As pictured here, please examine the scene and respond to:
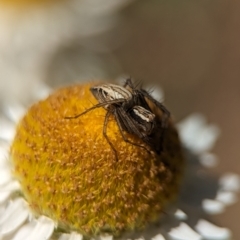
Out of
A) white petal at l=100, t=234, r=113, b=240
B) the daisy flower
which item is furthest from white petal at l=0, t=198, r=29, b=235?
white petal at l=100, t=234, r=113, b=240

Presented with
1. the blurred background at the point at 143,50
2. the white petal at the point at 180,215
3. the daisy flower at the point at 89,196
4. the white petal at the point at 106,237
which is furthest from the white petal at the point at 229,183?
the blurred background at the point at 143,50

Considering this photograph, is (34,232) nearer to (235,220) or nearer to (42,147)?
(42,147)

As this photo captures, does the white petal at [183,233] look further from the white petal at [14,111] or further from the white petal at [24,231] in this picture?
the white petal at [14,111]

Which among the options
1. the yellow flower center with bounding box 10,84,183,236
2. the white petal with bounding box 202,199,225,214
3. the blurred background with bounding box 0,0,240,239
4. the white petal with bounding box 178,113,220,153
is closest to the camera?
the yellow flower center with bounding box 10,84,183,236

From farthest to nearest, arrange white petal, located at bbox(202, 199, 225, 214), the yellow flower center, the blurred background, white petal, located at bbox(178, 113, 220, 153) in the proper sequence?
the blurred background
white petal, located at bbox(178, 113, 220, 153)
white petal, located at bbox(202, 199, 225, 214)
the yellow flower center

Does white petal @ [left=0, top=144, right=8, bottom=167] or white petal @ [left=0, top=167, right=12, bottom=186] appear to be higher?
white petal @ [left=0, top=144, right=8, bottom=167]

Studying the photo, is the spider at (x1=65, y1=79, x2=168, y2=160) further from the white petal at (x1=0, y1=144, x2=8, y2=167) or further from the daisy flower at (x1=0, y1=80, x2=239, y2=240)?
the white petal at (x1=0, y1=144, x2=8, y2=167)

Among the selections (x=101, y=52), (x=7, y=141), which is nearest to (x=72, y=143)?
(x=7, y=141)

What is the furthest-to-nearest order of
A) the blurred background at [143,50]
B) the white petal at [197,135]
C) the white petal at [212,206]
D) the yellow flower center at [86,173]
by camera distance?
the blurred background at [143,50]
the white petal at [197,135]
the white petal at [212,206]
the yellow flower center at [86,173]
